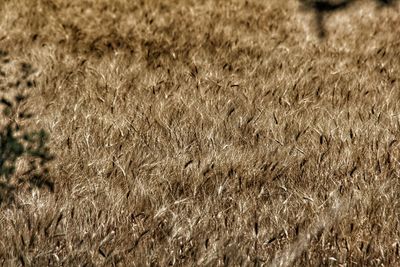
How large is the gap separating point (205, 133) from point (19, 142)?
3.19 ft

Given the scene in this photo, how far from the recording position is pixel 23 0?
17.8ft

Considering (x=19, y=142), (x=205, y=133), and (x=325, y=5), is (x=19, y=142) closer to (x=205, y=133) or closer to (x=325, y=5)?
(x=205, y=133)

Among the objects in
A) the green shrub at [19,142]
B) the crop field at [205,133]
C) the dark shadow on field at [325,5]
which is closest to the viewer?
the crop field at [205,133]

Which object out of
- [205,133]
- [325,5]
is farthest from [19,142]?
[325,5]

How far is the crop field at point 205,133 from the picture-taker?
2.71 m

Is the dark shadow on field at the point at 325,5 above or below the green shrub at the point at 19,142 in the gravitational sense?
below

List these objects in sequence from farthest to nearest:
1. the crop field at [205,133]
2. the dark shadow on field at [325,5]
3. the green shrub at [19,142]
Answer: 1. the dark shadow on field at [325,5]
2. the green shrub at [19,142]
3. the crop field at [205,133]

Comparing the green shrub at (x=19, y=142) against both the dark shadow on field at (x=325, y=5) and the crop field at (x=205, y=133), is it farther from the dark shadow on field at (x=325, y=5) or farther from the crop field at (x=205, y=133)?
the dark shadow on field at (x=325, y=5)

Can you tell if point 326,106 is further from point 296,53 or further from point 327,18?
point 327,18

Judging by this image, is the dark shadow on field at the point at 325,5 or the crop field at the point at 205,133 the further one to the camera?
the dark shadow on field at the point at 325,5

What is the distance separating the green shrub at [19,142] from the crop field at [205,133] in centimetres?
3

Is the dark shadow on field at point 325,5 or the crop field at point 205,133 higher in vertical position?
the crop field at point 205,133

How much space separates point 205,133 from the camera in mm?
3549

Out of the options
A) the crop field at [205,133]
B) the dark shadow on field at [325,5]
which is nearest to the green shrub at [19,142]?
the crop field at [205,133]
